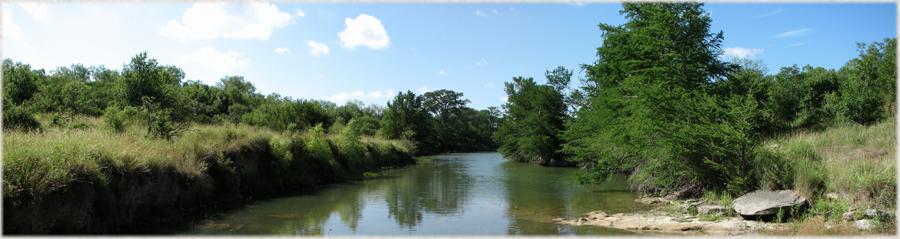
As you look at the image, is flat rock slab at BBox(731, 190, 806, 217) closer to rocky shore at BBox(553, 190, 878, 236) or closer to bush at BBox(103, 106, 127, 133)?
rocky shore at BBox(553, 190, 878, 236)

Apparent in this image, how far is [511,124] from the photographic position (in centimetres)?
6144

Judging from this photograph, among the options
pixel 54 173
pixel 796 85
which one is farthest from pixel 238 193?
pixel 796 85

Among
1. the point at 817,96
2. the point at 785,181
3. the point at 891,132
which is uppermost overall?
the point at 817,96

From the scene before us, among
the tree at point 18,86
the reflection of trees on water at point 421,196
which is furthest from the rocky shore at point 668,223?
the tree at point 18,86

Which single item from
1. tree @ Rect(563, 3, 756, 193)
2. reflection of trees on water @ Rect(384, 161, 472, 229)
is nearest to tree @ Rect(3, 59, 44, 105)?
reflection of trees on water @ Rect(384, 161, 472, 229)

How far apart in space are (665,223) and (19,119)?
19.8m

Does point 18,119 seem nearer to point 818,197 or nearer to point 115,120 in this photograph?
point 115,120

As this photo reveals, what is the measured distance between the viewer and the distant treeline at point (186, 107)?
69.1 feet

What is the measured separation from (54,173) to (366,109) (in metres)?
107

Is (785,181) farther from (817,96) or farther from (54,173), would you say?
(817,96)

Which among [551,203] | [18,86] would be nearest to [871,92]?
[551,203]

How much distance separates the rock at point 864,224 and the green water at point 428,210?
5.03m

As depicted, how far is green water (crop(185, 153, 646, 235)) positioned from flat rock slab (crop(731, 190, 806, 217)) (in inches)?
133

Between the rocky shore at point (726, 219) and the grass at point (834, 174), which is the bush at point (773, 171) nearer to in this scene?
the grass at point (834, 174)
